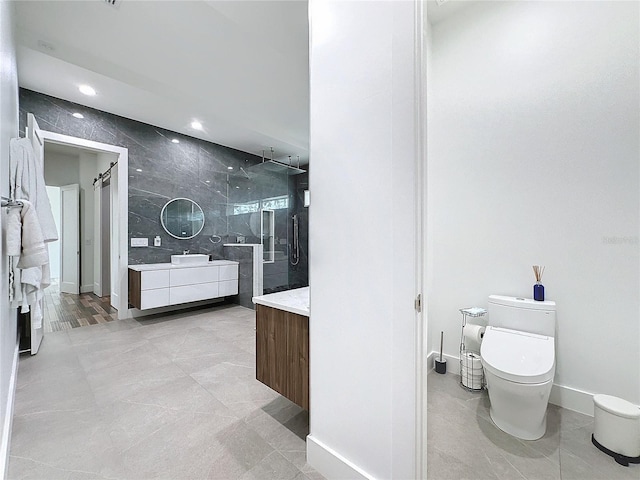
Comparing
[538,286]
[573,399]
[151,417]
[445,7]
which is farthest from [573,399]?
[445,7]

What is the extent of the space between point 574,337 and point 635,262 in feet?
1.96

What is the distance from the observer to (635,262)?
1.71 meters

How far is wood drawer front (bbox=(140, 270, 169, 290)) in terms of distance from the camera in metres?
3.69

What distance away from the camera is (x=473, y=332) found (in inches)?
84.1

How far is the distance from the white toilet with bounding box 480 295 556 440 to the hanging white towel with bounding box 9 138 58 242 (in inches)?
122

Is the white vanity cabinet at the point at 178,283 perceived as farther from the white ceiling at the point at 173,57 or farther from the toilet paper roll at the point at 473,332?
the toilet paper roll at the point at 473,332

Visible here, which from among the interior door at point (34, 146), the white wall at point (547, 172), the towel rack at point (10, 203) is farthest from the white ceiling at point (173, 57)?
the towel rack at point (10, 203)

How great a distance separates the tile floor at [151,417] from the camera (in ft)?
4.64

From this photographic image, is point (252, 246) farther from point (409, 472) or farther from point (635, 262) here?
point (635, 262)

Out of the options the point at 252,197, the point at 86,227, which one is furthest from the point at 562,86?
the point at 86,227

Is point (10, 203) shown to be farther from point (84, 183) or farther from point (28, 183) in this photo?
point (84, 183)

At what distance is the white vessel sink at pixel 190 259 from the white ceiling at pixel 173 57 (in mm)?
2021

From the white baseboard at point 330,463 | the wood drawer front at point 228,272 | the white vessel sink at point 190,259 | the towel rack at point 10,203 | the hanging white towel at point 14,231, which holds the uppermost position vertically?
the towel rack at point 10,203

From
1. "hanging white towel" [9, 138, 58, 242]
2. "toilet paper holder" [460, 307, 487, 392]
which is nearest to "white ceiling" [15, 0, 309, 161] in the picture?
"hanging white towel" [9, 138, 58, 242]
